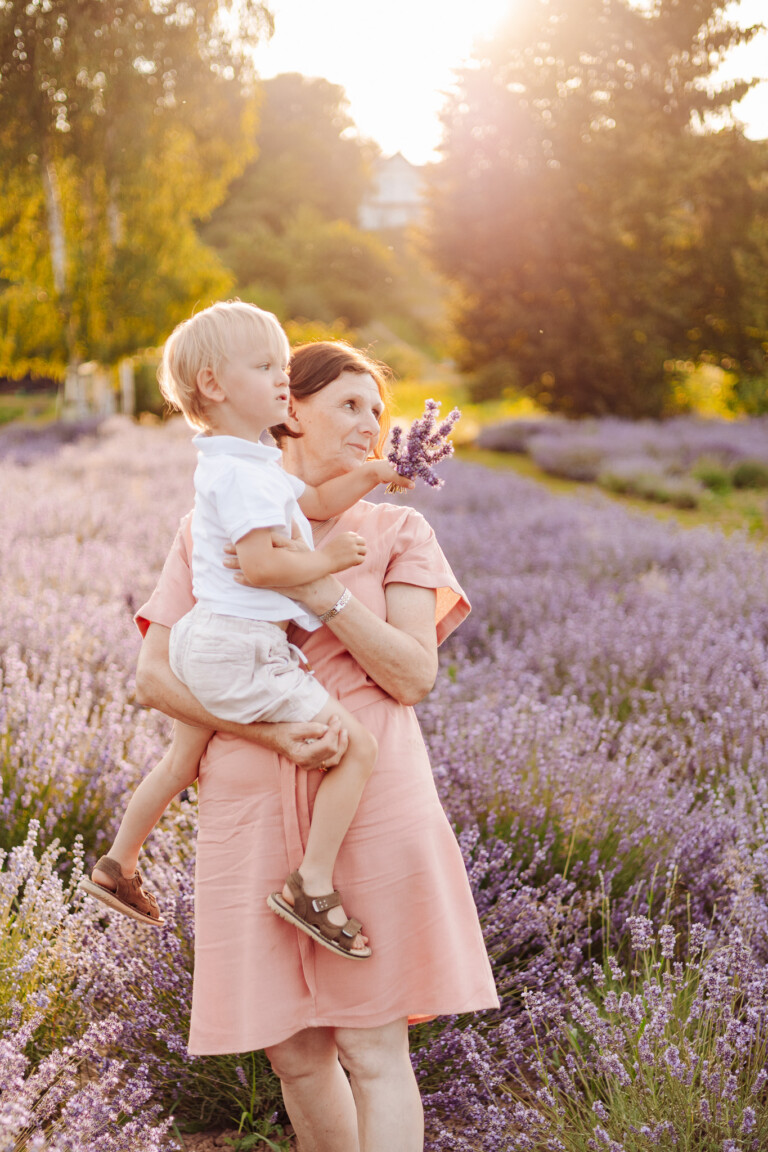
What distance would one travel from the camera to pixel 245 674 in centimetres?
145

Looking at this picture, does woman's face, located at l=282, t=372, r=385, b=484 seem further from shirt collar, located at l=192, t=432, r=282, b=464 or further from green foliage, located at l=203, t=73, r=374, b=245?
green foliage, located at l=203, t=73, r=374, b=245

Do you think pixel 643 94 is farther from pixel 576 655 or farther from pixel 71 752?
pixel 71 752

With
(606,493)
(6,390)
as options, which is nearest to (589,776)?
(606,493)

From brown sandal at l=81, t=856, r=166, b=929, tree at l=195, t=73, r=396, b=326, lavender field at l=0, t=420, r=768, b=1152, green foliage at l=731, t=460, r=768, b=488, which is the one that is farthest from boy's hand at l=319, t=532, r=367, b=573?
tree at l=195, t=73, r=396, b=326

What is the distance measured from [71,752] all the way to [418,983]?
1606mm

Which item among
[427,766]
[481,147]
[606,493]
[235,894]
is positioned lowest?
[606,493]

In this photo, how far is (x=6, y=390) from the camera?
92.0ft

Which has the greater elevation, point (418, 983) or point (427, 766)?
point (427, 766)

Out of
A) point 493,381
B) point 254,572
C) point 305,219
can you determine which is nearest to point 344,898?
point 254,572

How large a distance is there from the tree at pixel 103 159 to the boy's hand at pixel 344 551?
14123mm

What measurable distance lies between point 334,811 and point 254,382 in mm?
738

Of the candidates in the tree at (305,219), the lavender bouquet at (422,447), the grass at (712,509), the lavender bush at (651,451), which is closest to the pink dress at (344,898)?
the lavender bouquet at (422,447)

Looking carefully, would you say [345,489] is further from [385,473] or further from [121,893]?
[121,893]

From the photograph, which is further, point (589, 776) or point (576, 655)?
point (576, 655)
